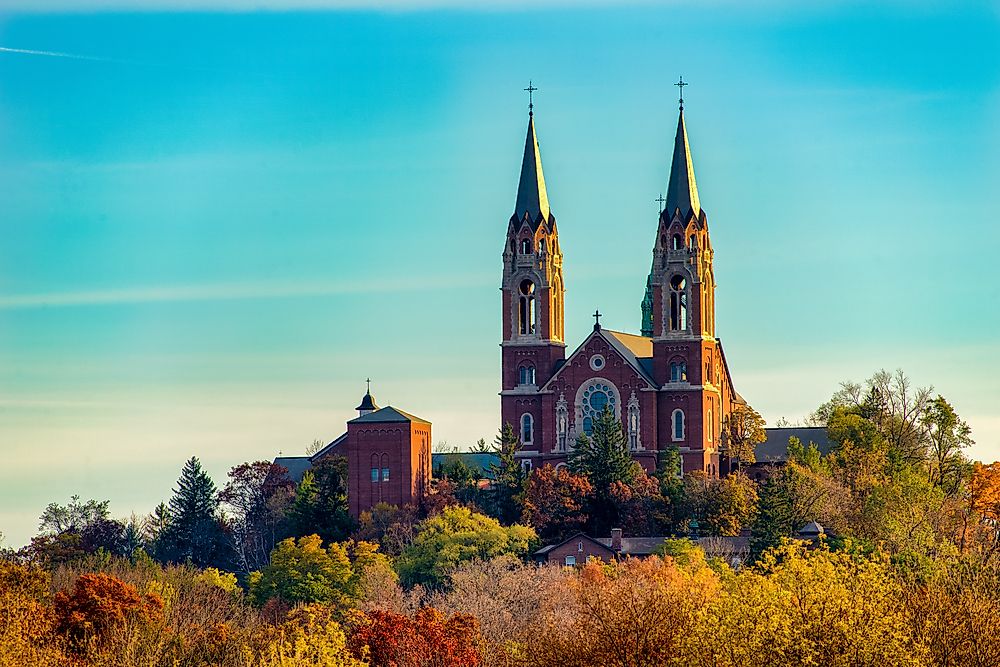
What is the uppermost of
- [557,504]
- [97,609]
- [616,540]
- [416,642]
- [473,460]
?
[473,460]

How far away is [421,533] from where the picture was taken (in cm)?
10962

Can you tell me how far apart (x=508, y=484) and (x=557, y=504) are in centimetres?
496

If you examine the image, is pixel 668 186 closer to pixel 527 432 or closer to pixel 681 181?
pixel 681 181

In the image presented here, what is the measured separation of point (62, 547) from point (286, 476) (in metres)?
17.8

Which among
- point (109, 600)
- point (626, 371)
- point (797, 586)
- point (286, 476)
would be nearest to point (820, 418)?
point (626, 371)

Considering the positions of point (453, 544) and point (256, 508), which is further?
point (256, 508)

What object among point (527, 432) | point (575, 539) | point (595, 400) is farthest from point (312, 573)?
point (595, 400)

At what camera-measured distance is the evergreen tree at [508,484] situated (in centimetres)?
11538

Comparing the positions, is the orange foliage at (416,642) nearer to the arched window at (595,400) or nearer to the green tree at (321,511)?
the green tree at (321,511)

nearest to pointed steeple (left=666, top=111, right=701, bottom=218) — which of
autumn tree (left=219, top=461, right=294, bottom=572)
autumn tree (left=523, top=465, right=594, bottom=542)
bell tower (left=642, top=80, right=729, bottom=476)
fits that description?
bell tower (left=642, top=80, right=729, bottom=476)

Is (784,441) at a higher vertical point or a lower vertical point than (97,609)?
higher

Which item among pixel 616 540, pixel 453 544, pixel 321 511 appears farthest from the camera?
pixel 321 511

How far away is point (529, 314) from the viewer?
12462 centimetres

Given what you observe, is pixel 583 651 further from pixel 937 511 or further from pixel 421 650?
pixel 937 511
